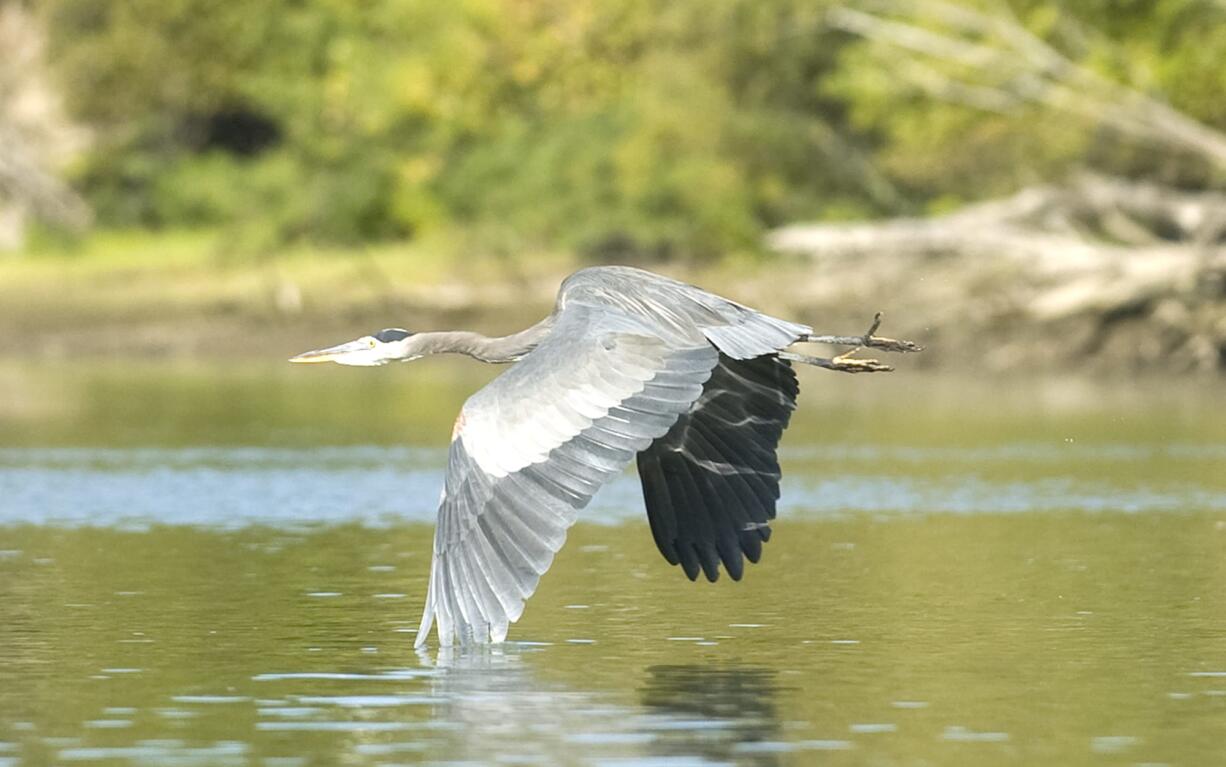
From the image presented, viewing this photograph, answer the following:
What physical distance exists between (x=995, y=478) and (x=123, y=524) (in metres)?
7.72

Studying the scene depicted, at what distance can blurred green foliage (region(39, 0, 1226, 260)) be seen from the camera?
1494 inches

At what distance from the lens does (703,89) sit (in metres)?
42.2

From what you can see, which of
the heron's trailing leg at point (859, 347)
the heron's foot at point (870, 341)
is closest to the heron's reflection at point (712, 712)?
the heron's trailing leg at point (859, 347)

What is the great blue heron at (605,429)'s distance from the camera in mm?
10688

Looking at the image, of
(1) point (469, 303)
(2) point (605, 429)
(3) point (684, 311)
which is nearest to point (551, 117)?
(1) point (469, 303)

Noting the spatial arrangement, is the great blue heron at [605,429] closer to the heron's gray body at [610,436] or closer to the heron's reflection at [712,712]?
the heron's gray body at [610,436]

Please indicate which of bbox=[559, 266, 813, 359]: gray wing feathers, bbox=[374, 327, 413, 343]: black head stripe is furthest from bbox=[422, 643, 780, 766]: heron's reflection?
bbox=[374, 327, 413, 343]: black head stripe

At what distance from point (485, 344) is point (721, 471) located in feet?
4.29

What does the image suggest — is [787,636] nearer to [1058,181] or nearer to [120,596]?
[120,596]

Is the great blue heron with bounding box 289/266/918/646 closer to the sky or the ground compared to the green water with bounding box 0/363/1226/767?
closer to the sky

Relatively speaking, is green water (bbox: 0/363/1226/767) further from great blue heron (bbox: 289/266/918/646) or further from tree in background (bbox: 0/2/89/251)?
tree in background (bbox: 0/2/89/251)

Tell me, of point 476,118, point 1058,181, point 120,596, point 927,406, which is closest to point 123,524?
point 120,596

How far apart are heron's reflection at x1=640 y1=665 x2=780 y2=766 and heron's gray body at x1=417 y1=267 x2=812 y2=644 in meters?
0.78

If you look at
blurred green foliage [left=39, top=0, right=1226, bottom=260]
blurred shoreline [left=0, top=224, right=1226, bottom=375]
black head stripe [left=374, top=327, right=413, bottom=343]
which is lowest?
blurred shoreline [left=0, top=224, right=1226, bottom=375]
